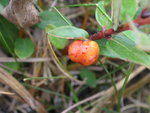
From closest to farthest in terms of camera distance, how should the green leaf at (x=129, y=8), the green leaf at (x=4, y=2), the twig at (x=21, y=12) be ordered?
the green leaf at (x=129, y=8), the twig at (x=21, y=12), the green leaf at (x=4, y=2)

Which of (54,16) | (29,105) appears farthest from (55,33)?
(29,105)

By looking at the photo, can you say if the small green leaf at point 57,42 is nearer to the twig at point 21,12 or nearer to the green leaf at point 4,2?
the twig at point 21,12

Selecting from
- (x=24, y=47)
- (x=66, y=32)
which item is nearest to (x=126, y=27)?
(x=66, y=32)

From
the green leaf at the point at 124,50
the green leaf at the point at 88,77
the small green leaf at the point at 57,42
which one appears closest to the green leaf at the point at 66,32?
the green leaf at the point at 124,50

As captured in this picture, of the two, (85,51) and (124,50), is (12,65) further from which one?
(124,50)

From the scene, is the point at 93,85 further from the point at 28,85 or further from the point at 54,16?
the point at 54,16

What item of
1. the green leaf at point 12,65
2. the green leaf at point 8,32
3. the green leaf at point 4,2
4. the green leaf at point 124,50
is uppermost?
the green leaf at point 4,2

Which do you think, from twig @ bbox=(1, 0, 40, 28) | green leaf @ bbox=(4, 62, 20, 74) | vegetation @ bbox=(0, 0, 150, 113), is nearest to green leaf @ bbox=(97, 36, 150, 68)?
vegetation @ bbox=(0, 0, 150, 113)
